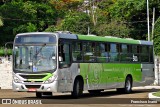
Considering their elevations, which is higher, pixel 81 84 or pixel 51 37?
pixel 51 37

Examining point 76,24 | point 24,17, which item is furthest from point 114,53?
point 24,17

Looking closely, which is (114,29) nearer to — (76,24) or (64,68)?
(76,24)

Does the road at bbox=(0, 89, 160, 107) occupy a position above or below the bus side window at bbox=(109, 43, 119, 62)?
below

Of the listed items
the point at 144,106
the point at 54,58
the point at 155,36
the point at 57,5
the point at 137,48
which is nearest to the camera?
the point at 144,106

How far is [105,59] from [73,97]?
363 centimetres

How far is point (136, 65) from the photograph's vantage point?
29969mm

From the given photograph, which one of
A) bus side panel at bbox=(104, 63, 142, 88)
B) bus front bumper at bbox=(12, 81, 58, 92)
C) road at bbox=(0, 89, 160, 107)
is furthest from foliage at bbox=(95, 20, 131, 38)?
bus front bumper at bbox=(12, 81, 58, 92)

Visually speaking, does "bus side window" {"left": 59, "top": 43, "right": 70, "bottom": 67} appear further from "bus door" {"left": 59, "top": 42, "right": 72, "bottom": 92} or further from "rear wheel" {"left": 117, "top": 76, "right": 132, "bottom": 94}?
"rear wheel" {"left": 117, "top": 76, "right": 132, "bottom": 94}

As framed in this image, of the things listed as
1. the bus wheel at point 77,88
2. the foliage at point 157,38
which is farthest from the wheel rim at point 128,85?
the foliage at point 157,38

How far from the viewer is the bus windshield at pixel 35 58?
73.4 feet

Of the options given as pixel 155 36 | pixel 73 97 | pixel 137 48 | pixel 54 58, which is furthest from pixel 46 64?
pixel 155 36

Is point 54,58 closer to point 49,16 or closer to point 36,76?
point 36,76

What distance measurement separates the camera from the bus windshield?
73.4 ft

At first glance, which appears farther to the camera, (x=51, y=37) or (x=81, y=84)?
(x=81, y=84)
